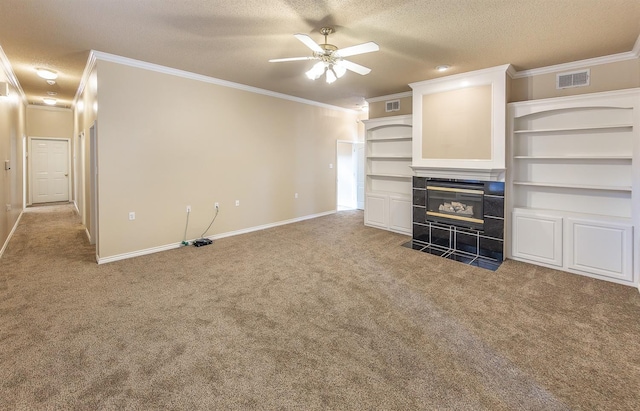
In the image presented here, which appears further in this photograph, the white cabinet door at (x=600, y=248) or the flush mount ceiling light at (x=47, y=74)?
the flush mount ceiling light at (x=47, y=74)

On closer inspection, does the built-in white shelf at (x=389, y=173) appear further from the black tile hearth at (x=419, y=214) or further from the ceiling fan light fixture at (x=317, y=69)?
the ceiling fan light fixture at (x=317, y=69)

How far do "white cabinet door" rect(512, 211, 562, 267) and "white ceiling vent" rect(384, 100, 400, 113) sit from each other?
2.91 metres

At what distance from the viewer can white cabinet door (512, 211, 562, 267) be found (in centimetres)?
400

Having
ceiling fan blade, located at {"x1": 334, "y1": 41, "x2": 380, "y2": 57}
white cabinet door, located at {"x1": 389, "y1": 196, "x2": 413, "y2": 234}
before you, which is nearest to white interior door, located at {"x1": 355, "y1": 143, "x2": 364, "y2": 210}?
white cabinet door, located at {"x1": 389, "y1": 196, "x2": 413, "y2": 234}

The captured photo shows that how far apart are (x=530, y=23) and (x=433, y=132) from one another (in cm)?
209

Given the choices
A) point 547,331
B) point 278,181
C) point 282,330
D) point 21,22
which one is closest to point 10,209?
point 21,22

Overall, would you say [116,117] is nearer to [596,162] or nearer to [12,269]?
[12,269]

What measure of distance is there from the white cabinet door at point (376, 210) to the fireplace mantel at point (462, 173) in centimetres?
110

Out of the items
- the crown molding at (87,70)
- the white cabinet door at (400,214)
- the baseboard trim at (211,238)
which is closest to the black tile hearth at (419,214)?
the white cabinet door at (400,214)

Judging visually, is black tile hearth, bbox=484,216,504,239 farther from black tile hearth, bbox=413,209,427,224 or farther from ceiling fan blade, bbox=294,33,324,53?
ceiling fan blade, bbox=294,33,324,53

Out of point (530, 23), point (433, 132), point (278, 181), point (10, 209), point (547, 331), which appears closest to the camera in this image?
point (547, 331)

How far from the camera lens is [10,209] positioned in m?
5.37

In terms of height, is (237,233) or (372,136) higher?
(372,136)

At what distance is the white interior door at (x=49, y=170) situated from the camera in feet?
28.5
